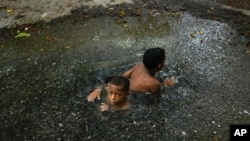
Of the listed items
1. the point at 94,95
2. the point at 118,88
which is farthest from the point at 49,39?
the point at 118,88

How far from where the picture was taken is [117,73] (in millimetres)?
5328

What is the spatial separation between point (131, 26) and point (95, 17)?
33.6 inches

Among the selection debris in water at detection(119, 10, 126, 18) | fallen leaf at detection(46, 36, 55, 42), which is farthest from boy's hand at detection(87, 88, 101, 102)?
debris in water at detection(119, 10, 126, 18)

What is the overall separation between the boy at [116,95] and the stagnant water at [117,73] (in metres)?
0.11

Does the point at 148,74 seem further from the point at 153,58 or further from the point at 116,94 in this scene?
the point at 116,94

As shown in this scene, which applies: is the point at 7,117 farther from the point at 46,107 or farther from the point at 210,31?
the point at 210,31

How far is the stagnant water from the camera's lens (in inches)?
169

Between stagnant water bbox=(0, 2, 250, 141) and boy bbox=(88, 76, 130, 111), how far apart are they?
11cm

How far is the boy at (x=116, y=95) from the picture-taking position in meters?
4.14

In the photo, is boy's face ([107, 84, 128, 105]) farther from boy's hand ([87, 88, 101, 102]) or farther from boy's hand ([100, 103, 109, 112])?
boy's hand ([87, 88, 101, 102])

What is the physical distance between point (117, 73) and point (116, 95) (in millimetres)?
1172

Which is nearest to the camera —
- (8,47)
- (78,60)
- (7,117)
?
(7,117)

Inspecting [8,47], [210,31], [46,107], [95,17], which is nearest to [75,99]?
[46,107]

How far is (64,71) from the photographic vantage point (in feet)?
17.8
